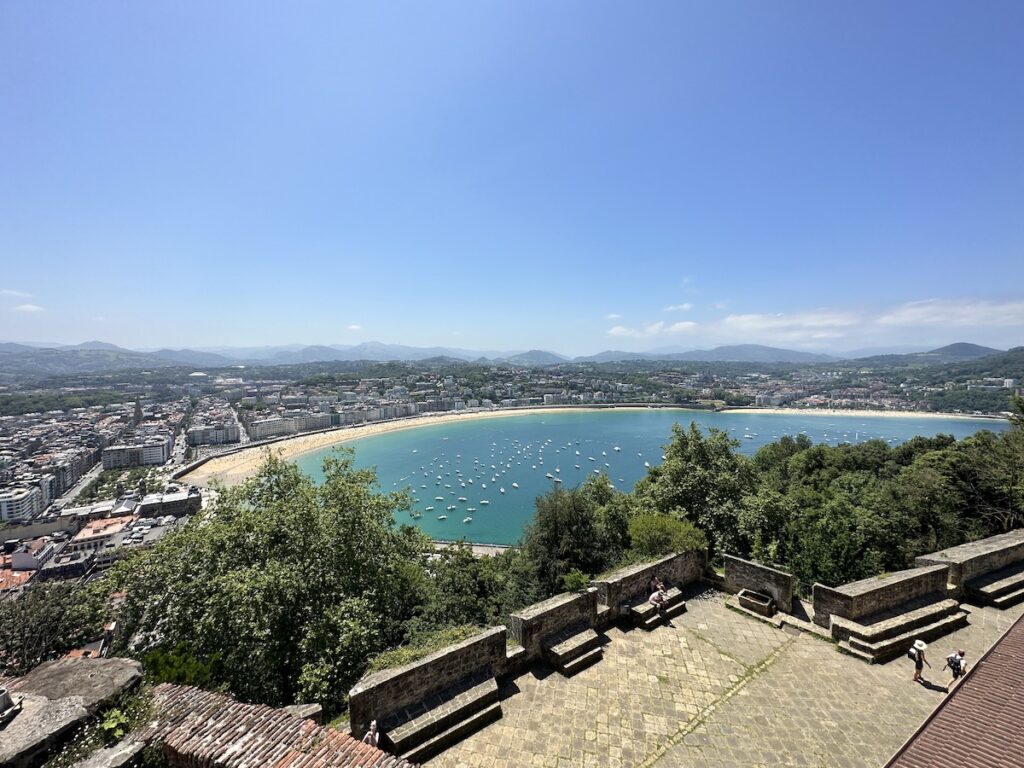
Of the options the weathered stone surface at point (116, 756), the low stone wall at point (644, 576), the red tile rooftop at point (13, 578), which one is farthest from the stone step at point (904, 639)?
the red tile rooftop at point (13, 578)

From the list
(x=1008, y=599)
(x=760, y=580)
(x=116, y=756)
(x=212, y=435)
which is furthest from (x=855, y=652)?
(x=212, y=435)

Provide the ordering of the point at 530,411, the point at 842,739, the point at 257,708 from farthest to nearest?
the point at 530,411
the point at 842,739
the point at 257,708

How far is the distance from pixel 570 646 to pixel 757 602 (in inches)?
170

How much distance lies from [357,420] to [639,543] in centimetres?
10443

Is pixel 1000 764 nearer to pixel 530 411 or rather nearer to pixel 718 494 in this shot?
pixel 718 494

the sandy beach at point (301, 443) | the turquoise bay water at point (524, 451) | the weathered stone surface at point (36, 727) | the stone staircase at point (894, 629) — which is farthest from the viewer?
the sandy beach at point (301, 443)

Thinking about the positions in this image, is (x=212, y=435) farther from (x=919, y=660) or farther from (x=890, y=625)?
(x=919, y=660)

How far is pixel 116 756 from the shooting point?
3.45m

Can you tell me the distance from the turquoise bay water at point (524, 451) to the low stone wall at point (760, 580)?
20.3m

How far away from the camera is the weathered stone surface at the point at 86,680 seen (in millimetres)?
3965

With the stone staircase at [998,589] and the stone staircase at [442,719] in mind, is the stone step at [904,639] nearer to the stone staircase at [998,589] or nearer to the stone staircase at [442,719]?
the stone staircase at [998,589]

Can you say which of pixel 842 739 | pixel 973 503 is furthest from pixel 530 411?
pixel 842 739

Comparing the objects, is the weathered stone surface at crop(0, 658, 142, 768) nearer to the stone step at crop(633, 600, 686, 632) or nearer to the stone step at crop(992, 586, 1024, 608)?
the stone step at crop(633, 600, 686, 632)

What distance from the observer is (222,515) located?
11.2 metres
